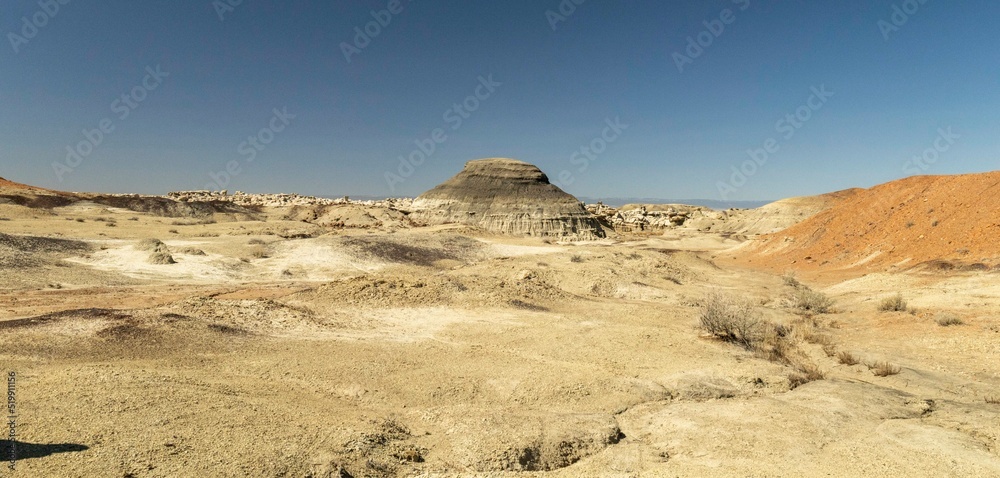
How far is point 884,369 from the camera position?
29.8ft

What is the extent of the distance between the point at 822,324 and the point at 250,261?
22138 millimetres

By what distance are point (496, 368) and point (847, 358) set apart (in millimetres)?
6993

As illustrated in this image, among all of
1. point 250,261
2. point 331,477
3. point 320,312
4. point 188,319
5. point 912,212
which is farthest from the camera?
point 912,212

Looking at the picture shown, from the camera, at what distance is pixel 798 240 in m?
33.5

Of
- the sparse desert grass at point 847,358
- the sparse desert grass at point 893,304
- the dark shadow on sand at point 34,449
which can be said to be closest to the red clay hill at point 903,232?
the sparse desert grass at point 893,304

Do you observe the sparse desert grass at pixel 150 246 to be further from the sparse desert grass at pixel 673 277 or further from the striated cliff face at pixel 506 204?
the striated cliff face at pixel 506 204

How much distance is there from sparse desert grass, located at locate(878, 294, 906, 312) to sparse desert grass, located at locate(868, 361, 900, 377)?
19.7 feet

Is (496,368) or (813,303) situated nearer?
(496,368)

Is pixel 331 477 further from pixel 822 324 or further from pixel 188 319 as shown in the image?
pixel 822 324

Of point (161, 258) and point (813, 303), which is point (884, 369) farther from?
point (161, 258)

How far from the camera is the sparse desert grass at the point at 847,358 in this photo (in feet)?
32.7

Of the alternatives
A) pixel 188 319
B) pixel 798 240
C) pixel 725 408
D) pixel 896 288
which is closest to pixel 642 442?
pixel 725 408

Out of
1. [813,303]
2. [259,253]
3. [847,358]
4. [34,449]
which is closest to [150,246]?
[259,253]

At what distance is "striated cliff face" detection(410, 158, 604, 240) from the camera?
4959 centimetres
